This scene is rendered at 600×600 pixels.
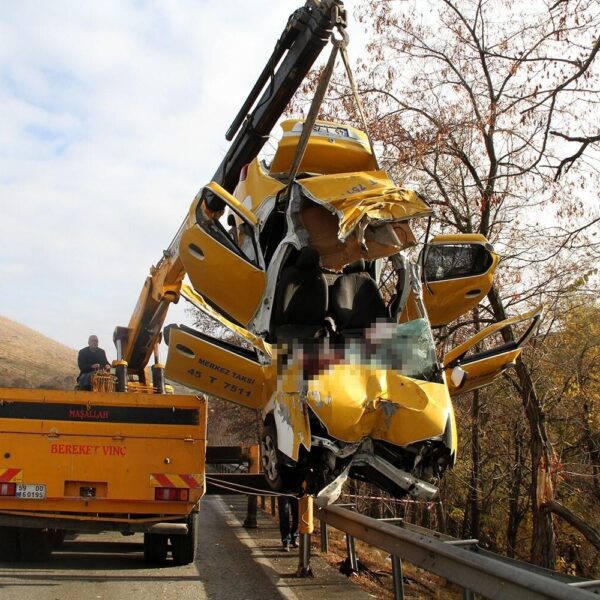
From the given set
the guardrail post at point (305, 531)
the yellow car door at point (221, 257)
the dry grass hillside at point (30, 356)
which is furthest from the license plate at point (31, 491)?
the dry grass hillside at point (30, 356)

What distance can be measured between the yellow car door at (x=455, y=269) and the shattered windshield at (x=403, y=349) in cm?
132

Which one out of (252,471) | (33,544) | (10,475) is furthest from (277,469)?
(252,471)

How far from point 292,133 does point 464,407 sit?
11788mm

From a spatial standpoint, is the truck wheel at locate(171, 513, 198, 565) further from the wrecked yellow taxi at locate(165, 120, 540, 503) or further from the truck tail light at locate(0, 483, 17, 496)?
the wrecked yellow taxi at locate(165, 120, 540, 503)

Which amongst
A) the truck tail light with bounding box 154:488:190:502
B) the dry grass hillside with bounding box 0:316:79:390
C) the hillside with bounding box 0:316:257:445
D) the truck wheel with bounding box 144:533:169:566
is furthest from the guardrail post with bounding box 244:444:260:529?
the dry grass hillside with bounding box 0:316:79:390

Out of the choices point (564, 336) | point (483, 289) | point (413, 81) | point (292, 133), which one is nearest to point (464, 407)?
point (564, 336)

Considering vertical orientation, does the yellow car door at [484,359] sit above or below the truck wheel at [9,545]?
above

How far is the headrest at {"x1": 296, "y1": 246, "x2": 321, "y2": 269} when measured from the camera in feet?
20.0

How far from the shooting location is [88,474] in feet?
24.7

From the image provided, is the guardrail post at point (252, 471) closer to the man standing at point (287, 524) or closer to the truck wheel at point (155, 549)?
the man standing at point (287, 524)

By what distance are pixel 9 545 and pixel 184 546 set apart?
1975mm

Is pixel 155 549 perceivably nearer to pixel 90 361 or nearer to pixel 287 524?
pixel 287 524

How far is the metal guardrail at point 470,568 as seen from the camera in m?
3.79

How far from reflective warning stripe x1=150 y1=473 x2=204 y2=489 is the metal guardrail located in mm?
1713
